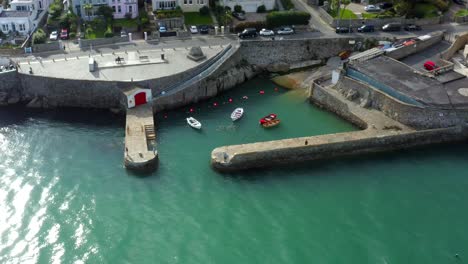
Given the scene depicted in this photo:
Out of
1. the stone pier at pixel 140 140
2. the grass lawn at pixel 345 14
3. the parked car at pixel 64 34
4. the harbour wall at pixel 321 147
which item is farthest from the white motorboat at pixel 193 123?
the grass lawn at pixel 345 14

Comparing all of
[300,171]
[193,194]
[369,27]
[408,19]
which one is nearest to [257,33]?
[369,27]

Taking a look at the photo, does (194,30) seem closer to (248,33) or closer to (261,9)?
(248,33)

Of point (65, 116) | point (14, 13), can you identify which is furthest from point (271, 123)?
point (14, 13)

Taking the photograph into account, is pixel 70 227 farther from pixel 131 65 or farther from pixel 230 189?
pixel 131 65

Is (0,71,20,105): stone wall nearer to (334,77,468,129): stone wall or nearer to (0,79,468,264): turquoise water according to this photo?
(0,79,468,264): turquoise water

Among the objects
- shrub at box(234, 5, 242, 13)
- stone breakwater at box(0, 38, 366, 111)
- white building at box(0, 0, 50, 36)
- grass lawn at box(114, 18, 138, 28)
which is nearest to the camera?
stone breakwater at box(0, 38, 366, 111)

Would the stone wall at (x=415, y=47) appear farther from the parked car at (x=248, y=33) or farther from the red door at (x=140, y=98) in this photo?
the red door at (x=140, y=98)

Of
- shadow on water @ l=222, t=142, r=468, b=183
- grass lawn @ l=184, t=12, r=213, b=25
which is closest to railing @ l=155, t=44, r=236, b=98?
grass lawn @ l=184, t=12, r=213, b=25
